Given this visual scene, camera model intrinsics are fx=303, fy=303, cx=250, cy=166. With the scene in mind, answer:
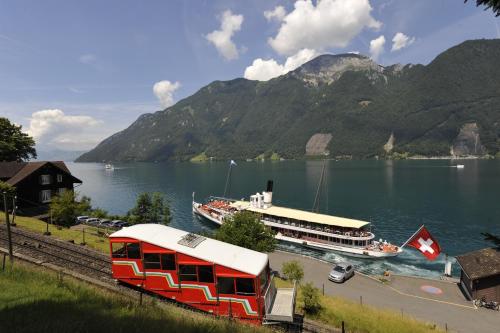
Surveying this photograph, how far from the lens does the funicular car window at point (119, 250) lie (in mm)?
A: 18552

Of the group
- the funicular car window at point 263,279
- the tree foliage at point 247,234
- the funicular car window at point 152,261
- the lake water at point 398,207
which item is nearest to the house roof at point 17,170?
the tree foliage at point 247,234

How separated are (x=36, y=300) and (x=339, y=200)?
366 feet

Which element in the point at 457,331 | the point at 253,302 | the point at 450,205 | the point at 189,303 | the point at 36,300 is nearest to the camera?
the point at 36,300

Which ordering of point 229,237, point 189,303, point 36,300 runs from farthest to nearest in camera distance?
point 229,237 < point 189,303 < point 36,300

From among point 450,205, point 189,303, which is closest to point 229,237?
point 189,303

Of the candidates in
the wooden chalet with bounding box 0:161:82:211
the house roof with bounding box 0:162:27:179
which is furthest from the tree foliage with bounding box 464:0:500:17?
the house roof with bounding box 0:162:27:179

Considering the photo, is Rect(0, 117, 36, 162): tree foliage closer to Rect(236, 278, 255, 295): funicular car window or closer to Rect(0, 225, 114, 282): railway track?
Rect(0, 225, 114, 282): railway track

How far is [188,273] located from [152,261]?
2.39 meters

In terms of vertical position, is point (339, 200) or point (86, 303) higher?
point (86, 303)

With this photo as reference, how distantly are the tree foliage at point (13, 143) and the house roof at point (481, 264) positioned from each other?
269 ft

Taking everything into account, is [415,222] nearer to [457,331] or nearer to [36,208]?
[457,331]

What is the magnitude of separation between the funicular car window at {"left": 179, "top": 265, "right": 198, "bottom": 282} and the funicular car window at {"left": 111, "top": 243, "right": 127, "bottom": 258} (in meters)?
3.81

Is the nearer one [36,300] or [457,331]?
[36,300]

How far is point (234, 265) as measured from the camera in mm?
16984
